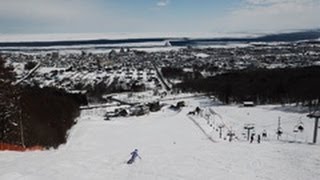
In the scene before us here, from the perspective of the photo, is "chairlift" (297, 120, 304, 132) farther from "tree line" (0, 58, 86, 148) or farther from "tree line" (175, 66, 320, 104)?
"tree line" (0, 58, 86, 148)

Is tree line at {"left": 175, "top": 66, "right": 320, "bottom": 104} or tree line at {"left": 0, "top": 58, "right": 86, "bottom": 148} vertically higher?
tree line at {"left": 0, "top": 58, "right": 86, "bottom": 148}

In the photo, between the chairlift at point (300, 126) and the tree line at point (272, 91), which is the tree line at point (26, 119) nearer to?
the chairlift at point (300, 126)

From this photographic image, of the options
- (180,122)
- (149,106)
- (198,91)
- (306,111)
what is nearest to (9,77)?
(180,122)

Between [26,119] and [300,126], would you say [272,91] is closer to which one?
[300,126]

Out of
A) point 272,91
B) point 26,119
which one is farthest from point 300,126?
point 272,91

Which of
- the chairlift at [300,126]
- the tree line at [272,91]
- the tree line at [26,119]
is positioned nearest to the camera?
the tree line at [26,119]

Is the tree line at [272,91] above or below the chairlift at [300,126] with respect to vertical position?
below

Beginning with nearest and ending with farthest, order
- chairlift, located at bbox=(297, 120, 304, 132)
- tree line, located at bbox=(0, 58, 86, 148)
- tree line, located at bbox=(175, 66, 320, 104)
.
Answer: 1. tree line, located at bbox=(0, 58, 86, 148)
2. chairlift, located at bbox=(297, 120, 304, 132)
3. tree line, located at bbox=(175, 66, 320, 104)

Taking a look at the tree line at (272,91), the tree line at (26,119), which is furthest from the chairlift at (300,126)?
the tree line at (26,119)

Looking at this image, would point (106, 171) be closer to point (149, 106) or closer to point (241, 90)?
point (149, 106)

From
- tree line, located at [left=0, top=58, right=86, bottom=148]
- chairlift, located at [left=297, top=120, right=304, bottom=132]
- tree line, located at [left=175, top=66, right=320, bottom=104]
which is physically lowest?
tree line, located at [left=175, top=66, right=320, bottom=104]

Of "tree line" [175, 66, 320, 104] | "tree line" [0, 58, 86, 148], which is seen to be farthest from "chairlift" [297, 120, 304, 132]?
"tree line" [0, 58, 86, 148]
